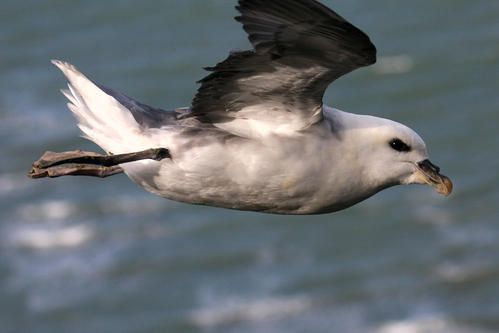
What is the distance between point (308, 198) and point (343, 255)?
1987 centimetres

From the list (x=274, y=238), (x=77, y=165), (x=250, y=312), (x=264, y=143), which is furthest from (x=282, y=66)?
(x=274, y=238)

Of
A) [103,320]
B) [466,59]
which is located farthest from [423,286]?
[466,59]

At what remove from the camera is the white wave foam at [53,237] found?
2783cm

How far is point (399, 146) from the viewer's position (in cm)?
693

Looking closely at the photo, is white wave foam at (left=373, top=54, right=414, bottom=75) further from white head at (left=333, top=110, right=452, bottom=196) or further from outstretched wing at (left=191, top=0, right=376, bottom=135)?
outstretched wing at (left=191, top=0, right=376, bottom=135)

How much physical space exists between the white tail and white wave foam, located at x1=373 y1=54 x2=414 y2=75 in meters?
26.9

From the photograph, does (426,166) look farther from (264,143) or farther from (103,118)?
(103,118)

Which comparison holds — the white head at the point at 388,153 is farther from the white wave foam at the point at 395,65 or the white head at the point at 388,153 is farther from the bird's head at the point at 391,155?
the white wave foam at the point at 395,65

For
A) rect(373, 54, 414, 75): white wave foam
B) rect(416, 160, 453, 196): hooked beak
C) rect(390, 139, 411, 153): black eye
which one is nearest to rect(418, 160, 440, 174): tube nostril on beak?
rect(416, 160, 453, 196): hooked beak

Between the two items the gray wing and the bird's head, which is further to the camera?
the gray wing

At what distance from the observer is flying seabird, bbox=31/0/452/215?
6.48 m

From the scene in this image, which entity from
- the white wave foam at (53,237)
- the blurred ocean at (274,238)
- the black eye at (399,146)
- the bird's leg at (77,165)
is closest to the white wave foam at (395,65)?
the blurred ocean at (274,238)

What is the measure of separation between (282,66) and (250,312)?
60.6 feet

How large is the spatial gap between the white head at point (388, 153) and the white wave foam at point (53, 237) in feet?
69.2
